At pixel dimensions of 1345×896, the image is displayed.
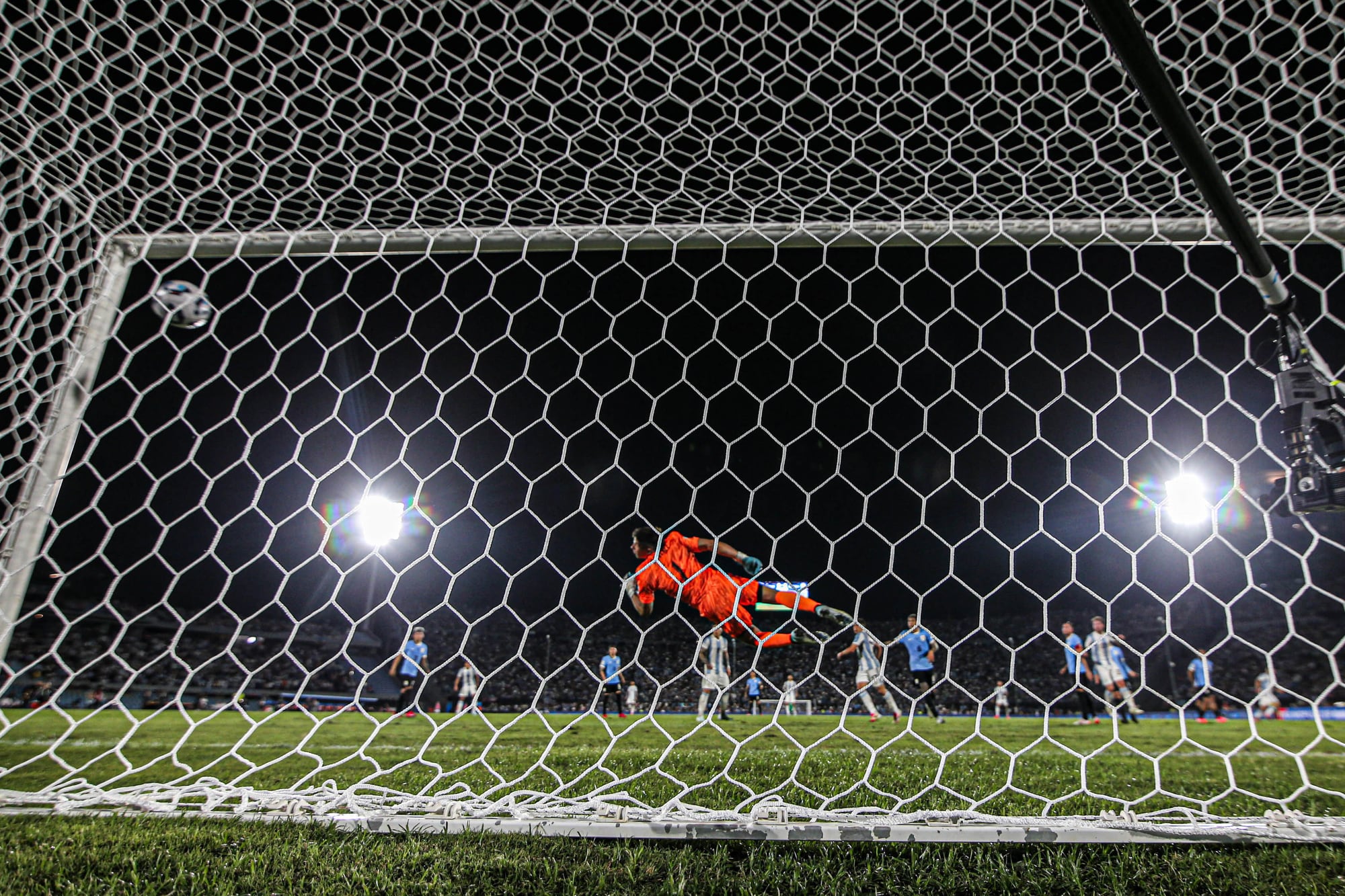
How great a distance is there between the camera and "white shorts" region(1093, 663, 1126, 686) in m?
6.54

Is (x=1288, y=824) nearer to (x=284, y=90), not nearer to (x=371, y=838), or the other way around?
(x=371, y=838)

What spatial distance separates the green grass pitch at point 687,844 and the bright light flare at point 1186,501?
1108 centimetres

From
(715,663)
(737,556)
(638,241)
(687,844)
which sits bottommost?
(715,663)

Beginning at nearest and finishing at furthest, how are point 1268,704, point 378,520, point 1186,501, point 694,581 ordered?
point 694,581, point 1268,704, point 1186,501, point 378,520

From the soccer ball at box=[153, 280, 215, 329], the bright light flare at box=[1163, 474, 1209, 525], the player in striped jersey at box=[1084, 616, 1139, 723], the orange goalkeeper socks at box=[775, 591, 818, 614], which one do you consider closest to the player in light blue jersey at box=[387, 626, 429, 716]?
the soccer ball at box=[153, 280, 215, 329]

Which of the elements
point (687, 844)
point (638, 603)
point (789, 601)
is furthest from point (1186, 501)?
point (687, 844)

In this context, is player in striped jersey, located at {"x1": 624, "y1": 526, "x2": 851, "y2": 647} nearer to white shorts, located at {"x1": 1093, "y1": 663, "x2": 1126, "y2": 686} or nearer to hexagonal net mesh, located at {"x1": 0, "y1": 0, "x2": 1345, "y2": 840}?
hexagonal net mesh, located at {"x1": 0, "y1": 0, "x2": 1345, "y2": 840}

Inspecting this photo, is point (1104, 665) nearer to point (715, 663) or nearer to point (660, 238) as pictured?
point (715, 663)

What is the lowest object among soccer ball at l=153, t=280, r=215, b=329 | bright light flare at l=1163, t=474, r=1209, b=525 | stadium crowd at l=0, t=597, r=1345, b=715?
stadium crowd at l=0, t=597, r=1345, b=715

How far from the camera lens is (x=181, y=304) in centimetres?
321

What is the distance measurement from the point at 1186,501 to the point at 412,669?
1420cm

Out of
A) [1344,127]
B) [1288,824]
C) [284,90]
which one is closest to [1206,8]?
[1344,127]

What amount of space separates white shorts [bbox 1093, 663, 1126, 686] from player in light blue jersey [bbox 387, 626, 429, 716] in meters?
6.33

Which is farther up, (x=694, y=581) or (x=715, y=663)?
(x=694, y=581)
